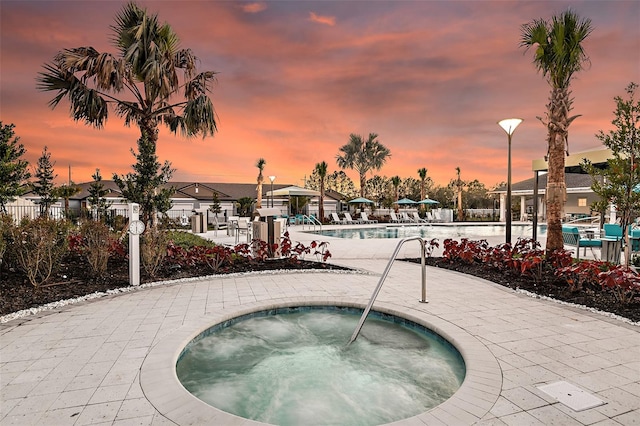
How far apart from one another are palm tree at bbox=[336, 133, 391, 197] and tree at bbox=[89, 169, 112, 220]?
65.0ft

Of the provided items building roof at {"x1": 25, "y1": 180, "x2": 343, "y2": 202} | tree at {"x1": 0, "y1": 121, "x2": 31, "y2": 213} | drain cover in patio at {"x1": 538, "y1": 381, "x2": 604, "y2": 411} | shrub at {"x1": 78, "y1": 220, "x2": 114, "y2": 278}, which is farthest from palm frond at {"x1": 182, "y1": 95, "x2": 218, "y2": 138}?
building roof at {"x1": 25, "y1": 180, "x2": 343, "y2": 202}

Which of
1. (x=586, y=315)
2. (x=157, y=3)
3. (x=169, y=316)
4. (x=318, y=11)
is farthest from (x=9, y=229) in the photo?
(x=318, y=11)

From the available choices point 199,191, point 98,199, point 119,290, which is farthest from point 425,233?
point 199,191

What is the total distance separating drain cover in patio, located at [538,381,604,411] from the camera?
2.29 meters

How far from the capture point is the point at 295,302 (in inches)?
190

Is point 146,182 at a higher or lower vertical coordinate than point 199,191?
lower

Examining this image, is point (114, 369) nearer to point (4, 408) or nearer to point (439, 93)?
point (4, 408)

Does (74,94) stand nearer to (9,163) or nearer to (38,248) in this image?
(9,163)

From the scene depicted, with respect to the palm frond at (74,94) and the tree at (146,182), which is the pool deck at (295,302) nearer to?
the tree at (146,182)

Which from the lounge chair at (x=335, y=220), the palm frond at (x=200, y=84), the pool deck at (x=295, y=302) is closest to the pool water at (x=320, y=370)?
the pool deck at (x=295, y=302)

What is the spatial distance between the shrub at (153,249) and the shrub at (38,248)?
3.90 ft

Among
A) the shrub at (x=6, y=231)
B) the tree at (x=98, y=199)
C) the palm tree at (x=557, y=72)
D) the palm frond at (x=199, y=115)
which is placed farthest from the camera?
the tree at (x=98, y=199)

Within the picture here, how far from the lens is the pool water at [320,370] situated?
2.83 metres

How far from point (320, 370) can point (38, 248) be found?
4360 millimetres
